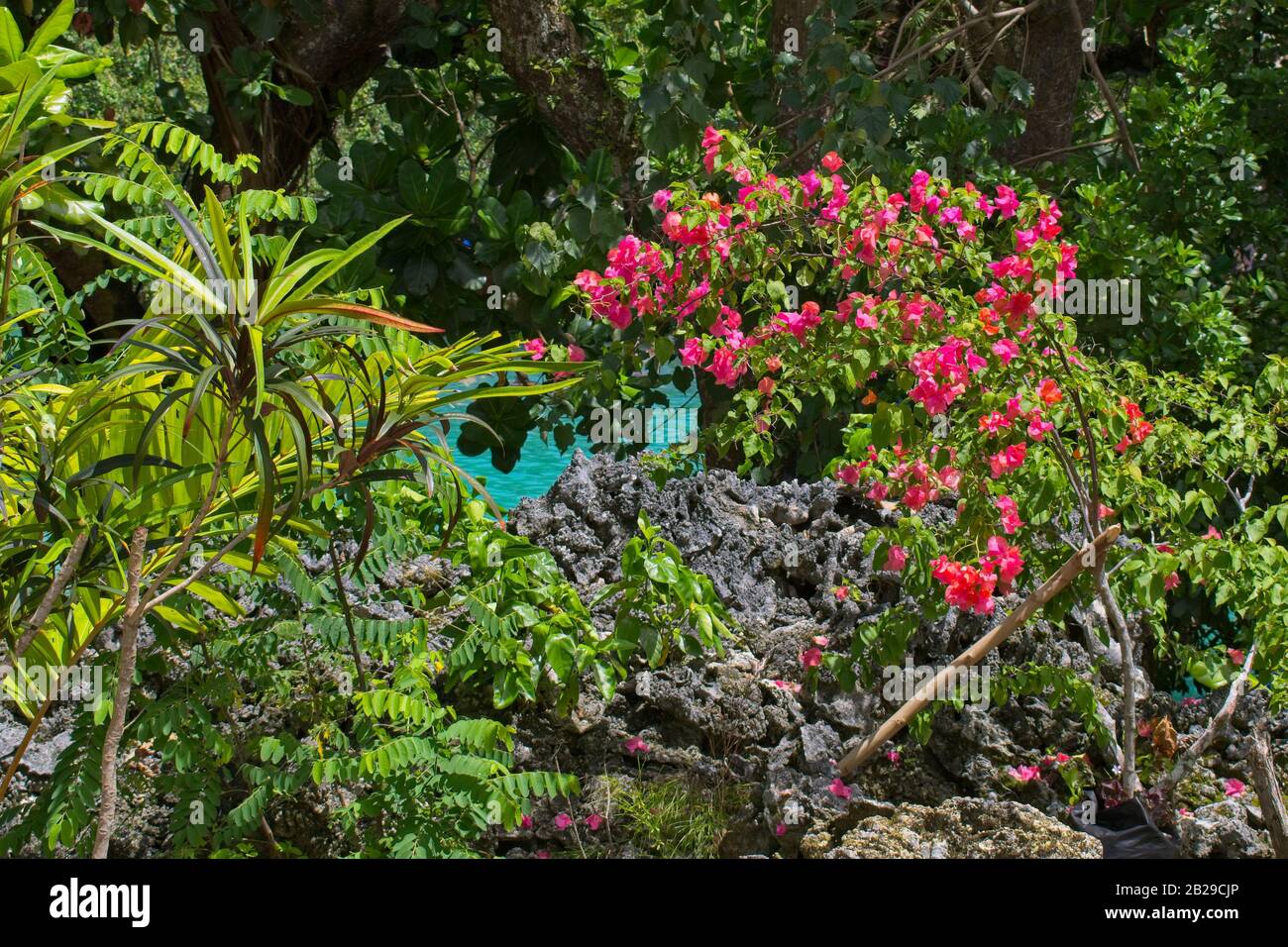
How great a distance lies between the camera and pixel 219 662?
2904 millimetres

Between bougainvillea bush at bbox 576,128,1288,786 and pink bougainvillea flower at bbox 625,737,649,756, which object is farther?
pink bougainvillea flower at bbox 625,737,649,756

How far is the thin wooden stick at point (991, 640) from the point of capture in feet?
9.50

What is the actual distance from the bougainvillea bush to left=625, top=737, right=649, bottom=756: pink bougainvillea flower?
0.51 m

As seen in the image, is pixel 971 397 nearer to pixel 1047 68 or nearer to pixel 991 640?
pixel 991 640

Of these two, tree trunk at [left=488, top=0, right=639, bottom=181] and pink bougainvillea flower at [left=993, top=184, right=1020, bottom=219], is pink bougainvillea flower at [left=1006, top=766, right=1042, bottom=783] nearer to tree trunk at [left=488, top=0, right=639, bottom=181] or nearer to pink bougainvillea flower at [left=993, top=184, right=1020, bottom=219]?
pink bougainvillea flower at [left=993, top=184, right=1020, bottom=219]

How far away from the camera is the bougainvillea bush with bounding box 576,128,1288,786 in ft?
9.36

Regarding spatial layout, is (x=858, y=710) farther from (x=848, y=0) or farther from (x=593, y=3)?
(x=593, y=3)

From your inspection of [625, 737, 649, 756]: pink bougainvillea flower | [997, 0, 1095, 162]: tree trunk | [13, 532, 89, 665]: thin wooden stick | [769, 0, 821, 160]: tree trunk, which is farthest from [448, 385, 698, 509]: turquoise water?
[13, 532, 89, 665]: thin wooden stick

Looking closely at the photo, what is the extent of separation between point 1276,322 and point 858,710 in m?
Answer: 2.62

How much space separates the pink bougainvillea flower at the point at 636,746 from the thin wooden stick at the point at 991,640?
0.50 meters

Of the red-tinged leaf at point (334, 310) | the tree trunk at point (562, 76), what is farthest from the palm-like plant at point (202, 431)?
the tree trunk at point (562, 76)

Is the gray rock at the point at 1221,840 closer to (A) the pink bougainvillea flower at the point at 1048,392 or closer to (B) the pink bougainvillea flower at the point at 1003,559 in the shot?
(B) the pink bougainvillea flower at the point at 1003,559
